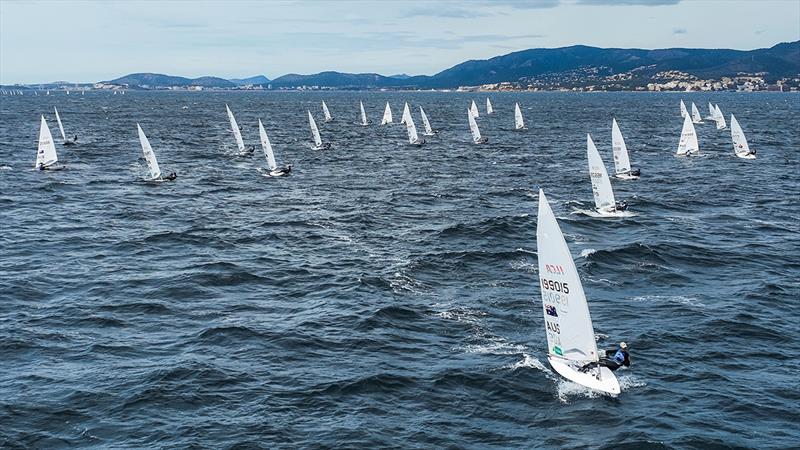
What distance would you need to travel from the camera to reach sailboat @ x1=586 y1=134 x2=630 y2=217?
5991 centimetres

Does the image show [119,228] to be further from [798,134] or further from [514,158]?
[798,134]

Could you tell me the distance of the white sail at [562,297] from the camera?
93.2 feet

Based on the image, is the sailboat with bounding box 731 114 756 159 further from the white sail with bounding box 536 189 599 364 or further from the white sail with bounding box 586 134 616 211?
the white sail with bounding box 536 189 599 364

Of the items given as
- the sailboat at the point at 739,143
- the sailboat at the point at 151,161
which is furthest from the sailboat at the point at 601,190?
the sailboat at the point at 739,143

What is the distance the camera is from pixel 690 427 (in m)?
25.7

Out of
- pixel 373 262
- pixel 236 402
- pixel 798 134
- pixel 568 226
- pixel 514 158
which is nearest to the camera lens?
pixel 236 402

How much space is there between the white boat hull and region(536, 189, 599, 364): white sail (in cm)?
37

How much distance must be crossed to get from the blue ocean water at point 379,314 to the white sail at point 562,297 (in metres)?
Result: 1.49

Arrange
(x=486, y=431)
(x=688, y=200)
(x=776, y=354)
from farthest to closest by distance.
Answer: (x=688, y=200) → (x=776, y=354) → (x=486, y=431)

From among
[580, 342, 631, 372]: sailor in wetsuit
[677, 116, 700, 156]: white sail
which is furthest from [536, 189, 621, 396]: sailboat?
[677, 116, 700, 156]: white sail

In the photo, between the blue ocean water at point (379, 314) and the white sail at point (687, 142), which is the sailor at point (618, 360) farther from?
the white sail at point (687, 142)

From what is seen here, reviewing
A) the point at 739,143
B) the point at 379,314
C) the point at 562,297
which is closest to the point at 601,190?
the point at 379,314

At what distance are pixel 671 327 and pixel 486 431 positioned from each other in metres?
14.3

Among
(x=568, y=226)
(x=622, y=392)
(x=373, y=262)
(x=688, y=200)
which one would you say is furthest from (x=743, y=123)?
(x=622, y=392)
